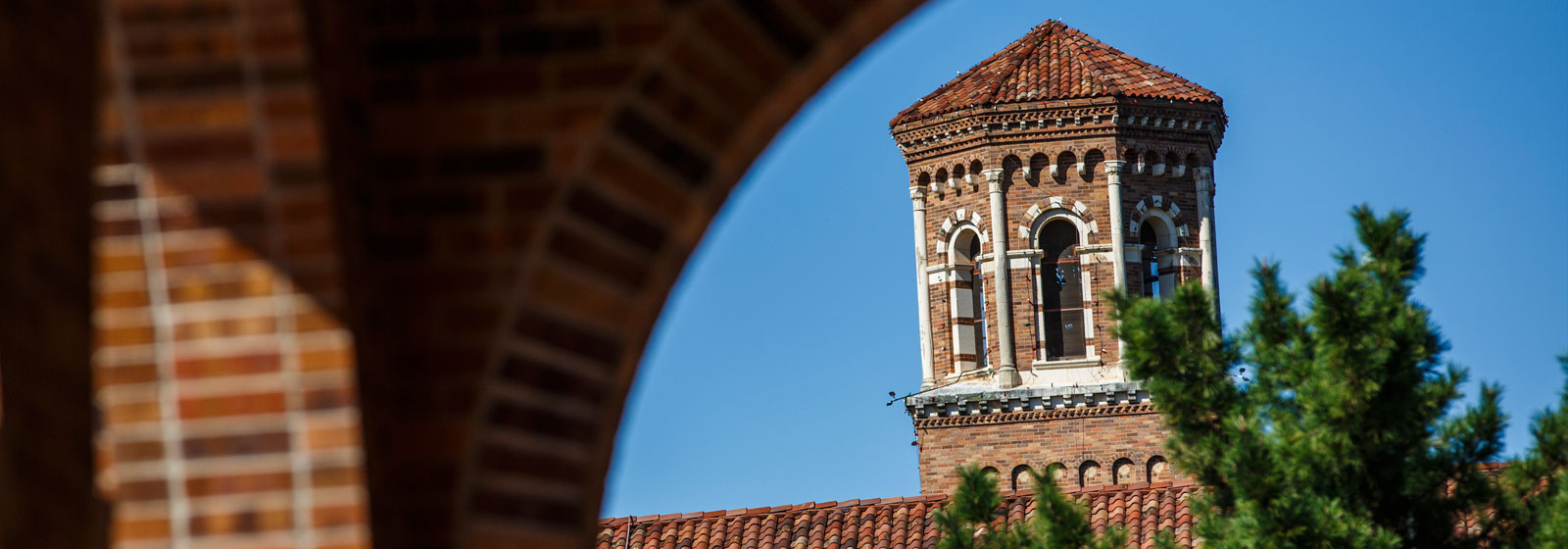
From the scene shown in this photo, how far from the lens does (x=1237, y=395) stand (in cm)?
1003

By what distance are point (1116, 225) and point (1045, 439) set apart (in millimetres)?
3446

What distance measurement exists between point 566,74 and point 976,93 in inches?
1036

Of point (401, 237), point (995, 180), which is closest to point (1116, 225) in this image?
point (995, 180)

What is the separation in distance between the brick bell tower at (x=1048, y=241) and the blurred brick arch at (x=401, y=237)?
25.1 metres

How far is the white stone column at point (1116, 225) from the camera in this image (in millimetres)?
27922

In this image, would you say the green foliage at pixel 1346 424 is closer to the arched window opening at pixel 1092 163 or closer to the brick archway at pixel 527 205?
the brick archway at pixel 527 205

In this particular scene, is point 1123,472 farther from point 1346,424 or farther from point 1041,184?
point 1346,424

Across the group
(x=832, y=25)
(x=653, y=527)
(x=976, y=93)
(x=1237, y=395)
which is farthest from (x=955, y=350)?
(x=832, y=25)

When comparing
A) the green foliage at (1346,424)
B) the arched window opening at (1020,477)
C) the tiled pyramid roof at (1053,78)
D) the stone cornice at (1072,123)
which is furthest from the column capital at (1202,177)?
the green foliage at (1346,424)

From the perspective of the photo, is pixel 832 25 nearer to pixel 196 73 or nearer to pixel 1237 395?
pixel 196 73

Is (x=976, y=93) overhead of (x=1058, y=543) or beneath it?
overhead

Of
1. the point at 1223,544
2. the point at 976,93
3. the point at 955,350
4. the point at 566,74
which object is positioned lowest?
the point at 1223,544

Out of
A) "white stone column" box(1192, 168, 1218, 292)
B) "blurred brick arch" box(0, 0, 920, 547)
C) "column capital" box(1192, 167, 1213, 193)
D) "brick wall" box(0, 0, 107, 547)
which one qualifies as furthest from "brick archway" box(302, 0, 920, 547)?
"column capital" box(1192, 167, 1213, 193)

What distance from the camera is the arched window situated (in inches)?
1106
